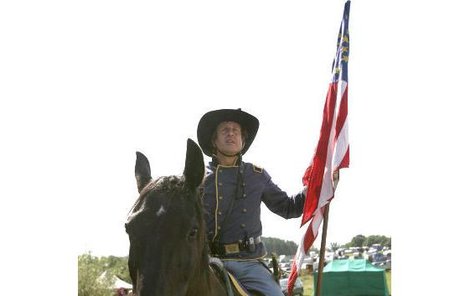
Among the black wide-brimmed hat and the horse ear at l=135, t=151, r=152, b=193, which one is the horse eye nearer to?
the horse ear at l=135, t=151, r=152, b=193

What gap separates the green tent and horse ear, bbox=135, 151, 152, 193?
1267 inches

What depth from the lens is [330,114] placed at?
6691 millimetres

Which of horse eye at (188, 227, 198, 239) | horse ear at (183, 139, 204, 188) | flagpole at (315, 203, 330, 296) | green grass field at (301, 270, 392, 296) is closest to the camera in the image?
horse eye at (188, 227, 198, 239)

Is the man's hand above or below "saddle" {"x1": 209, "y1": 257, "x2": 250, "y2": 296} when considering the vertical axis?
above

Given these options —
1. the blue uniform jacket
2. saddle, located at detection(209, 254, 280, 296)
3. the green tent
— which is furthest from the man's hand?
the green tent

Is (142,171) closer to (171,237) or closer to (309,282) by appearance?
Result: (171,237)

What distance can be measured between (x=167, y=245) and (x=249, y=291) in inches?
81.8

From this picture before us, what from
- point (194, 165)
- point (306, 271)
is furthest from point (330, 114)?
point (306, 271)

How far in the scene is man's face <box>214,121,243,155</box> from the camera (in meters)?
6.56

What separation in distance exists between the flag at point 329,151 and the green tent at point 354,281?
3027 cm

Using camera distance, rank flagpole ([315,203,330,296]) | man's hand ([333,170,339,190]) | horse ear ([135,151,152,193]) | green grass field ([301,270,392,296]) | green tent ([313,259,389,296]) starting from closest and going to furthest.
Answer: horse ear ([135,151,152,193]) → flagpole ([315,203,330,296]) → man's hand ([333,170,339,190]) → green tent ([313,259,389,296]) → green grass field ([301,270,392,296])

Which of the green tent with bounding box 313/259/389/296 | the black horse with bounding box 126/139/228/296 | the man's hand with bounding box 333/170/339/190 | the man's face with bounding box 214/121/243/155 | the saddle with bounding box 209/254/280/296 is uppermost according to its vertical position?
the man's face with bounding box 214/121/243/155

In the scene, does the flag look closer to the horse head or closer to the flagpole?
the flagpole

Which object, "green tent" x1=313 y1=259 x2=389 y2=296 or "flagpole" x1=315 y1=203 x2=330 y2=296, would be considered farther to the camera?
"green tent" x1=313 y1=259 x2=389 y2=296
